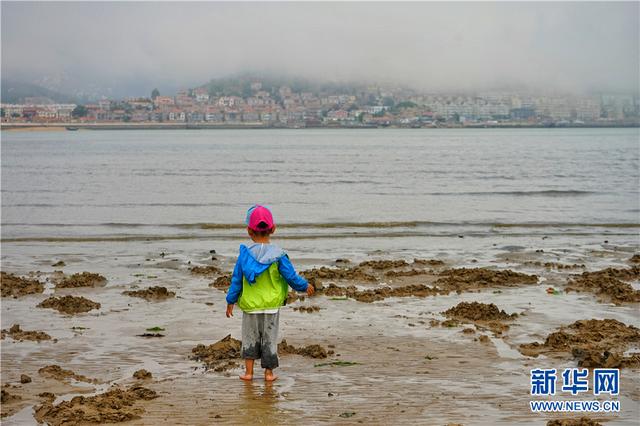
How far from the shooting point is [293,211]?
90.7 ft

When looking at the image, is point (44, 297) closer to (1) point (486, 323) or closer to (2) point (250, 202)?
(1) point (486, 323)

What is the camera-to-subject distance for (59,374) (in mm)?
7750

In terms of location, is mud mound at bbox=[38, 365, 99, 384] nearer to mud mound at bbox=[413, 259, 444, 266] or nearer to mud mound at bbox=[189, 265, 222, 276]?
mud mound at bbox=[189, 265, 222, 276]

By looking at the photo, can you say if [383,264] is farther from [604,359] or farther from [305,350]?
[604,359]

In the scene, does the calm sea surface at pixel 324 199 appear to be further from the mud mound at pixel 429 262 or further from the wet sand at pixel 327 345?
the wet sand at pixel 327 345

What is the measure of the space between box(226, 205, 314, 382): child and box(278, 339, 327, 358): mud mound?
96cm

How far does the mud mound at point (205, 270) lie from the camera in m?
14.3

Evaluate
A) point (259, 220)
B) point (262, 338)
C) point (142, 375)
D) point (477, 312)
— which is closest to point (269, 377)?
point (262, 338)

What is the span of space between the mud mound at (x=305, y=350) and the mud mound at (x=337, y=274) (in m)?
4.58

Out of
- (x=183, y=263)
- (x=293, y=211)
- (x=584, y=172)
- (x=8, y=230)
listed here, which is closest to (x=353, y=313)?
(x=183, y=263)

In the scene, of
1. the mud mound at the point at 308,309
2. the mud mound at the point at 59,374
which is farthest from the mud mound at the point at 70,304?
the mud mound at the point at 59,374

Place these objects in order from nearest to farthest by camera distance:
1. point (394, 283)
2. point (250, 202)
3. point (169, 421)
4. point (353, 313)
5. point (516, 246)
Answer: point (169, 421) → point (353, 313) → point (394, 283) → point (516, 246) → point (250, 202)

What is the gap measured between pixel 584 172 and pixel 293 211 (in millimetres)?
28517

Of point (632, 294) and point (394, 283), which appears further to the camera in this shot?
point (394, 283)
